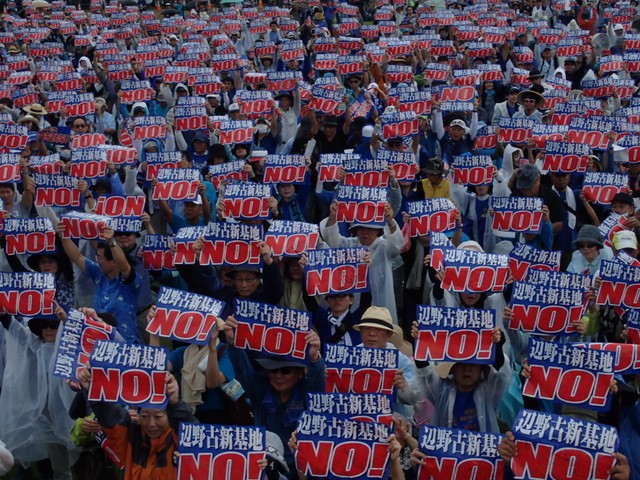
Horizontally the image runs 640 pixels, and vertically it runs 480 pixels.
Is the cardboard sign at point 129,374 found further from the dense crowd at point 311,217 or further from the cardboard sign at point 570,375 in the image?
the cardboard sign at point 570,375

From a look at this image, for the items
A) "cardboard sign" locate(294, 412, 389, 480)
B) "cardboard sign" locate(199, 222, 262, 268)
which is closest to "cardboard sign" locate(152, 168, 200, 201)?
"cardboard sign" locate(199, 222, 262, 268)

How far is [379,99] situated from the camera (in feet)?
49.3

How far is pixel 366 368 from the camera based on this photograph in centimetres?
630

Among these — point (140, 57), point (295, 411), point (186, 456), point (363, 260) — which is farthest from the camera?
point (140, 57)

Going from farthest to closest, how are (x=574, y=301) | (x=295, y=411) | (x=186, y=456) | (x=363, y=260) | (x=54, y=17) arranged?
(x=54, y=17) → (x=363, y=260) → (x=574, y=301) → (x=295, y=411) → (x=186, y=456)

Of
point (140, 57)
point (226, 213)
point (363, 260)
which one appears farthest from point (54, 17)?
point (363, 260)

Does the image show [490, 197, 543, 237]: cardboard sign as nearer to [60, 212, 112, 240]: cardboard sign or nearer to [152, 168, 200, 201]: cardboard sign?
[152, 168, 200, 201]: cardboard sign

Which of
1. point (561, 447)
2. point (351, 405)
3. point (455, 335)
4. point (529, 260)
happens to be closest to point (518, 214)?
point (529, 260)

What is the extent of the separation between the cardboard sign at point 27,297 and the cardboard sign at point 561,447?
12.4ft

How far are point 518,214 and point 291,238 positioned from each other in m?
2.31

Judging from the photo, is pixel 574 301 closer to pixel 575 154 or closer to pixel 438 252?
pixel 438 252

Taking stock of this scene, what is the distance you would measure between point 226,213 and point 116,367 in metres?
3.86

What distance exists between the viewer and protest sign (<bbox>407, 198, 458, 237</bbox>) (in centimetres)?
897

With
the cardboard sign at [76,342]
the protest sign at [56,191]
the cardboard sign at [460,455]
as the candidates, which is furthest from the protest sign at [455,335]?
the protest sign at [56,191]
